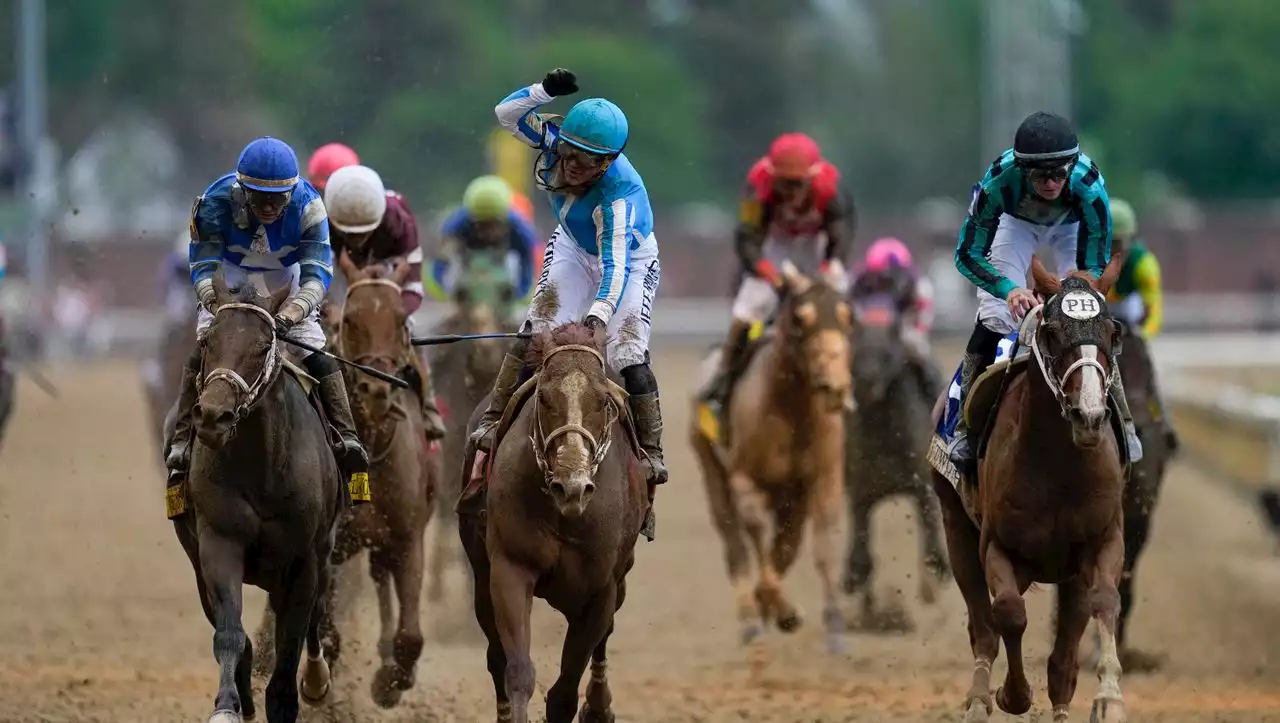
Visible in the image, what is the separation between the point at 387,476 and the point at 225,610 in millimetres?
2321

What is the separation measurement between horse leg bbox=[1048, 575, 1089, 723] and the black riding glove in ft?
9.60

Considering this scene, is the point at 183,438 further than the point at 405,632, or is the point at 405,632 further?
the point at 405,632

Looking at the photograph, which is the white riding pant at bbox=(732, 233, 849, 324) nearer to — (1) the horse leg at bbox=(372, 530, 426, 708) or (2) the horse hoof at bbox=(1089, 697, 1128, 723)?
(1) the horse leg at bbox=(372, 530, 426, 708)

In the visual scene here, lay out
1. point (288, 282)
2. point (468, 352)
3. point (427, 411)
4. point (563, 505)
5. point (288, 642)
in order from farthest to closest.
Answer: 1. point (468, 352)
2. point (427, 411)
3. point (288, 282)
4. point (288, 642)
5. point (563, 505)

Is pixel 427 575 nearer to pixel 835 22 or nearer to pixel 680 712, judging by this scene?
pixel 680 712

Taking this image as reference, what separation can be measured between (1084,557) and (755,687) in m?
3.19

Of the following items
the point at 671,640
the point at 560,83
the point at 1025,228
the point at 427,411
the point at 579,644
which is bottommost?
the point at 671,640

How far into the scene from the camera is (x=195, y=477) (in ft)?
28.4

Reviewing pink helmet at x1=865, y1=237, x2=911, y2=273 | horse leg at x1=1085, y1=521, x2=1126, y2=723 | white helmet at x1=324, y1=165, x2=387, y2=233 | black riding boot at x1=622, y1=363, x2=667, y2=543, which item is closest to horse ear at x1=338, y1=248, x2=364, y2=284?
white helmet at x1=324, y1=165, x2=387, y2=233

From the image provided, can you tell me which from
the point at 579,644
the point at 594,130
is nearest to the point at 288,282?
the point at 594,130

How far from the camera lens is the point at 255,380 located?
8242mm

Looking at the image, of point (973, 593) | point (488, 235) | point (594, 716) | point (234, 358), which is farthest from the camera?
point (488, 235)

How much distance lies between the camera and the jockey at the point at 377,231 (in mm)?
11133

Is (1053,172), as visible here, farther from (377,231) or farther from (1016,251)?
(377,231)
